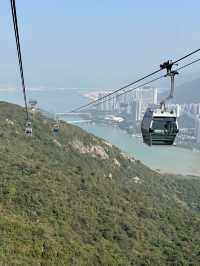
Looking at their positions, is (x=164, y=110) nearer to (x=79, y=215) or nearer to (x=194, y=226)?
(x=79, y=215)

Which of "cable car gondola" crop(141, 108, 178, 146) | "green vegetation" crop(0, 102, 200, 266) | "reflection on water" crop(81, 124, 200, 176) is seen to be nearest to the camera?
"cable car gondola" crop(141, 108, 178, 146)

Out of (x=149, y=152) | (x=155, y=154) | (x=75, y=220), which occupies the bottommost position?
(x=155, y=154)

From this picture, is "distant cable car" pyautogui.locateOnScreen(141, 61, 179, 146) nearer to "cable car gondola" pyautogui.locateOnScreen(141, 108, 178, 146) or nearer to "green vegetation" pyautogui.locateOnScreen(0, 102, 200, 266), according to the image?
"cable car gondola" pyautogui.locateOnScreen(141, 108, 178, 146)

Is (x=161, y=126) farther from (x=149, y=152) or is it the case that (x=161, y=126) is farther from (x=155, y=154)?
(x=149, y=152)

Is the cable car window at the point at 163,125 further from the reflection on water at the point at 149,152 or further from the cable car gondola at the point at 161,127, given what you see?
the reflection on water at the point at 149,152

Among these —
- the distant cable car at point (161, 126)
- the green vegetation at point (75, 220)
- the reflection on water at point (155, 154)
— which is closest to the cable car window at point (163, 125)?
the distant cable car at point (161, 126)

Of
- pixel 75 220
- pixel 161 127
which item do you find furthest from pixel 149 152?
pixel 161 127

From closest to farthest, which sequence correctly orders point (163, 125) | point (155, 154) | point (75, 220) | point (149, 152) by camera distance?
1. point (163, 125)
2. point (75, 220)
3. point (155, 154)
4. point (149, 152)

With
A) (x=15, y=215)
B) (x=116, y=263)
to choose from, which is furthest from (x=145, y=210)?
(x=15, y=215)

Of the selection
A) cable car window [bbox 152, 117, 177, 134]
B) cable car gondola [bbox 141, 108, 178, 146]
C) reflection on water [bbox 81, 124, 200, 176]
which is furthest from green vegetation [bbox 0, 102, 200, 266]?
reflection on water [bbox 81, 124, 200, 176]
